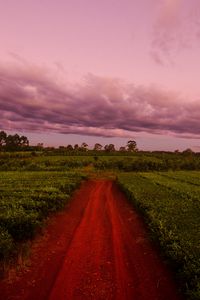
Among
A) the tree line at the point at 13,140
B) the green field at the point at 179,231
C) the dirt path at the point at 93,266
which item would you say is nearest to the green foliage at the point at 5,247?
the dirt path at the point at 93,266

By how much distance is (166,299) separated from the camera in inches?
408

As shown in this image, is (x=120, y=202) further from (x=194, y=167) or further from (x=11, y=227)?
(x=194, y=167)

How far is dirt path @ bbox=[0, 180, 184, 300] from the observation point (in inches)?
421

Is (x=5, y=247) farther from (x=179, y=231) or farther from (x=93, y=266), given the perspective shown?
(x=179, y=231)

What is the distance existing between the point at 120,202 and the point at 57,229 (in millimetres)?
11418

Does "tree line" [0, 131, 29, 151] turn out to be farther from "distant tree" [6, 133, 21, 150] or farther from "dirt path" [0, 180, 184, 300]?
"dirt path" [0, 180, 184, 300]

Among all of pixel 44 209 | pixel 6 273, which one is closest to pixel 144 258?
pixel 6 273

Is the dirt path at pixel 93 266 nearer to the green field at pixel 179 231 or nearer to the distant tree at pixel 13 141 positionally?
the green field at pixel 179 231

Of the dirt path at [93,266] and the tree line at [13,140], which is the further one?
the tree line at [13,140]

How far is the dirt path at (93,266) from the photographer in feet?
35.1

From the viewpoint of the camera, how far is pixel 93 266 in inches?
512

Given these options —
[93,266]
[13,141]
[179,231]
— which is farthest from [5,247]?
[13,141]

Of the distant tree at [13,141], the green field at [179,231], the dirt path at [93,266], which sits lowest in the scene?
the dirt path at [93,266]

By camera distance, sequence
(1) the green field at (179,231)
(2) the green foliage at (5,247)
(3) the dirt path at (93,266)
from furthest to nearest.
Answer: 1. (2) the green foliage at (5,247)
2. (1) the green field at (179,231)
3. (3) the dirt path at (93,266)
